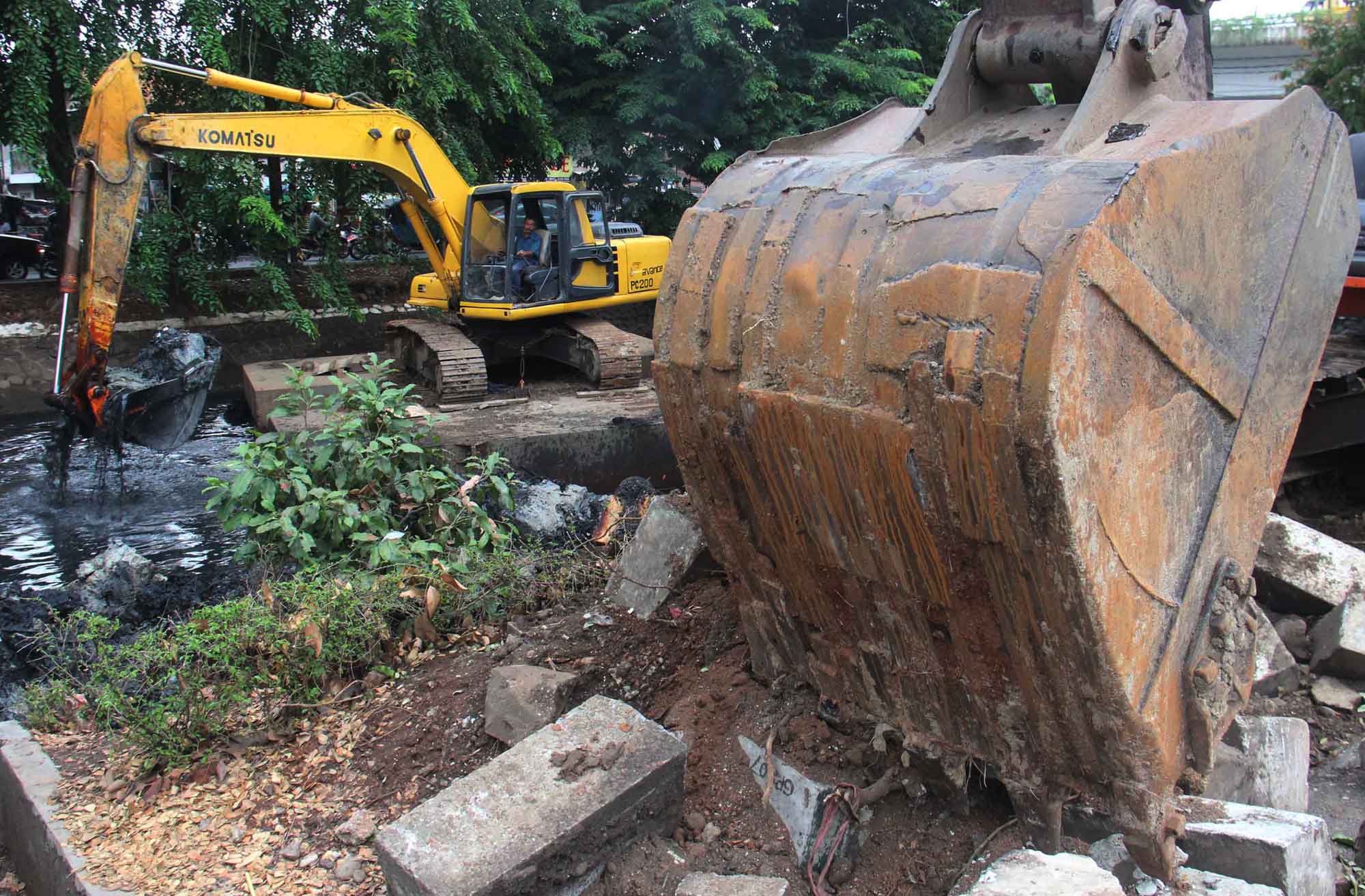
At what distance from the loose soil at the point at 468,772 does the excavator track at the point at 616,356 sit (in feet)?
20.7

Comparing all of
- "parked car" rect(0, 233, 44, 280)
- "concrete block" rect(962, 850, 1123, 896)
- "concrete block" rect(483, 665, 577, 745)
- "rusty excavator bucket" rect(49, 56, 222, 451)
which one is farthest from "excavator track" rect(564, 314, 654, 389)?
"parked car" rect(0, 233, 44, 280)

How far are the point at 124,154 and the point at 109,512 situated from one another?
9.24 ft

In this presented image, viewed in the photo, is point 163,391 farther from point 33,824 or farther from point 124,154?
point 33,824

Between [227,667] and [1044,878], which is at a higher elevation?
[1044,878]

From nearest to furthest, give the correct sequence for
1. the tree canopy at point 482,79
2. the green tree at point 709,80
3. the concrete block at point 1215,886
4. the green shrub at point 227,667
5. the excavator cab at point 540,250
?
Answer: the concrete block at point 1215,886
the green shrub at point 227,667
the excavator cab at point 540,250
the tree canopy at point 482,79
the green tree at point 709,80

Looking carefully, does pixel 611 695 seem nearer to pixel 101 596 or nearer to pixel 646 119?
pixel 101 596

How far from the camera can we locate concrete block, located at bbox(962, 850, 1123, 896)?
2.33 metres

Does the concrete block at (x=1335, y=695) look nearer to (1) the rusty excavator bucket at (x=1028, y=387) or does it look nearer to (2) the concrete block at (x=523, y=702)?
(1) the rusty excavator bucket at (x=1028, y=387)

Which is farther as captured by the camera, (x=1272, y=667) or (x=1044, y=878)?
(x=1272, y=667)

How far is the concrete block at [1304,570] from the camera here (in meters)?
4.40

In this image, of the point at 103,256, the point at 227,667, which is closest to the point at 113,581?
the point at 227,667

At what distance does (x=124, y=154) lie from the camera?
8.55 meters

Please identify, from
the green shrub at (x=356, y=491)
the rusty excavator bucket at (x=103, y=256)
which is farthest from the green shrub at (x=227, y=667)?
the rusty excavator bucket at (x=103, y=256)

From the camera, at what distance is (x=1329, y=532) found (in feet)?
20.6
